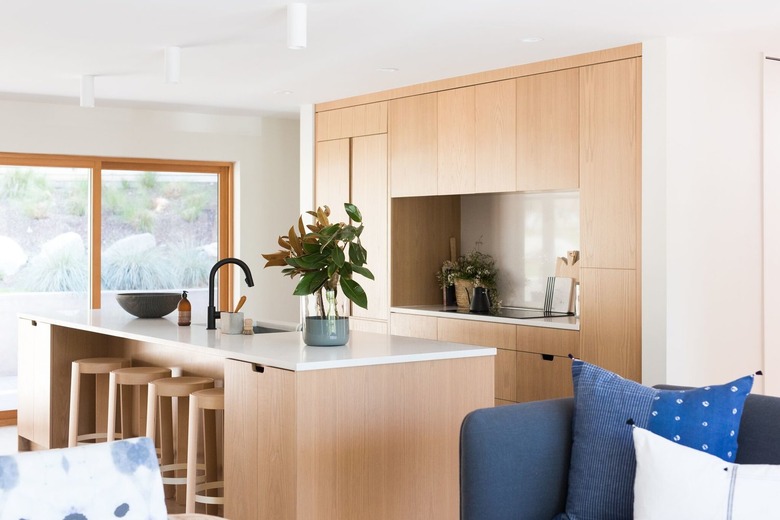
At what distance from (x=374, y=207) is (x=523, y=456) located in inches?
167

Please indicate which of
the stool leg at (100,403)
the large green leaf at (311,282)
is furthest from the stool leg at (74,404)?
the large green leaf at (311,282)

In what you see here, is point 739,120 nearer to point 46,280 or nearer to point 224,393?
point 224,393

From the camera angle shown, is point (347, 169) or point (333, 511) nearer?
point (333, 511)

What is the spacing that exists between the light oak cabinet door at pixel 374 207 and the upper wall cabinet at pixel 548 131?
137 cm

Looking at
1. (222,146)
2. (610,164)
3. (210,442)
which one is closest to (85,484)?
(210,442)

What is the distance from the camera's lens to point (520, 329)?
5.46m

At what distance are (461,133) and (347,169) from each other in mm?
1263

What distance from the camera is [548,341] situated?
17.4 ft

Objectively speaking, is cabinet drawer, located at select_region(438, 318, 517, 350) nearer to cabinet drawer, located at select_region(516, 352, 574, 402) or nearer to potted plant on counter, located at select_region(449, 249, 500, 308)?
cabinet drawer, located at select_region(516, 352, 574, 402)

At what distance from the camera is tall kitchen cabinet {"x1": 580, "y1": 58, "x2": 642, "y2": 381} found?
483 centimetres

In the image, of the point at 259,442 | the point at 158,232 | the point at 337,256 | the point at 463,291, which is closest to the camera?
the point at 259,442

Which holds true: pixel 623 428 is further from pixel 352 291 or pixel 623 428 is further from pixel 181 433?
pixel 181 433

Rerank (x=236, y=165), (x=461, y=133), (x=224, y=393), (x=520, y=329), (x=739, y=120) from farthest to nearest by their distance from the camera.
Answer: (x=236, y=165) → (x=461, y=133) → (x=520, y=329) → (x=739, y=120) → (x=224, y=393)

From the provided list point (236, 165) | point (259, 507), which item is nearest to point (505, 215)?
point (236, 165)
